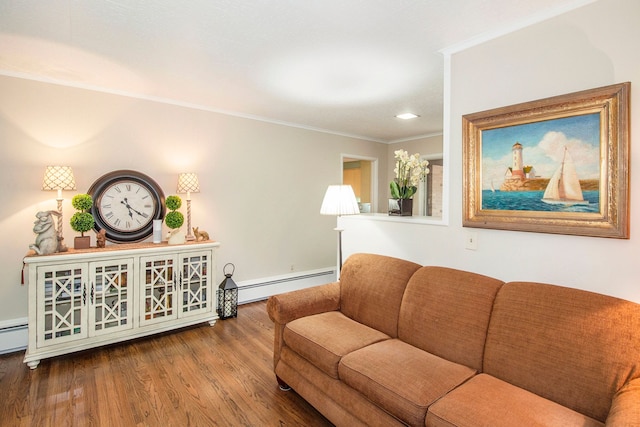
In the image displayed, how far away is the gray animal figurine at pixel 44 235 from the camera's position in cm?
268

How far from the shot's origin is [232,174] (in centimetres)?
412

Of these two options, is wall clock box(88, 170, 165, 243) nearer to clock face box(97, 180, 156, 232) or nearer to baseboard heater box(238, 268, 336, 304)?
clock face box(97, 180, 156, 232)

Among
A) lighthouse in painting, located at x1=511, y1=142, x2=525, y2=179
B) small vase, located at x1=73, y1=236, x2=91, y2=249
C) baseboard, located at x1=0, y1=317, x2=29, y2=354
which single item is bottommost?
baseboard, located at x1=0, y1=317, x2=29, y2=354

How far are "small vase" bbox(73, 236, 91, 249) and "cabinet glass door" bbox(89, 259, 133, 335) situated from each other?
0.26 m

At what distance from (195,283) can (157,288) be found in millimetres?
367

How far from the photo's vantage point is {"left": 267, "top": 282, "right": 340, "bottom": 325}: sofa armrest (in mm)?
2332

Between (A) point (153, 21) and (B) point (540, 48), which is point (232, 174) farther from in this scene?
(B) point (540, 48)

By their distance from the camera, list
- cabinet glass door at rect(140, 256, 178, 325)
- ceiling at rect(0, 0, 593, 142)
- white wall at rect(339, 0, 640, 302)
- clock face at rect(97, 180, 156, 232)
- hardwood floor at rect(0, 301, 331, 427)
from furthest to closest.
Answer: clock face at rect(97, 180, 156, 232) < cabinet glass door at rect(140, 256, 178, 325) < hardwood floor at rect(0, 301, 331, 427) < ceiling at rect(0, 0, 593, 142) < white wall at rect(339, 0, 640, 302)

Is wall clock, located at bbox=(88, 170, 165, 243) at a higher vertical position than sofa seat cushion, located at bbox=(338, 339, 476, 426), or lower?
higher

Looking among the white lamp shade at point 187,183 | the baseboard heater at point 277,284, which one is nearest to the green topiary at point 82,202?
the white lamp shade at point 187,183

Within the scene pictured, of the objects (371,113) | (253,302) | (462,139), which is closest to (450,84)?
(462,139)

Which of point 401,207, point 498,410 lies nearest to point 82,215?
point 401,207

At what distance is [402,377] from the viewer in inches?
64.2

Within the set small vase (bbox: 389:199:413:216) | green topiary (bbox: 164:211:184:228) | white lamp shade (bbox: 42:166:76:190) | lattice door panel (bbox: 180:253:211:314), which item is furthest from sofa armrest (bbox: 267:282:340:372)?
white lamp shade (bbox: 42:166:76:190)
